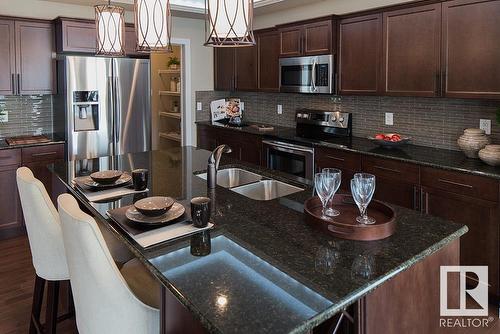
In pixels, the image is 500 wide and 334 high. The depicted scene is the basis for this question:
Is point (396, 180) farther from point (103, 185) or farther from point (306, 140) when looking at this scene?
point (103, 185)

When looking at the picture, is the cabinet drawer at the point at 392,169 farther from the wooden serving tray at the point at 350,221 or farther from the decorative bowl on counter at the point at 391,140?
the wooden serving tray at the point at 350,221

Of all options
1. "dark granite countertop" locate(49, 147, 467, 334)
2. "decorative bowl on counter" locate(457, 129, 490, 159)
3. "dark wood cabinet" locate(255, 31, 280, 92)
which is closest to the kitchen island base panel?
"dark granite countertop" locate(49, 147, 467, 334)

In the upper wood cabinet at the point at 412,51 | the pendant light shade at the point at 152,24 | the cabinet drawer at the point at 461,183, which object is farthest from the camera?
the upper wood cabinet at the point at 412,51

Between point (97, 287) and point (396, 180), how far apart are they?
2626 mm

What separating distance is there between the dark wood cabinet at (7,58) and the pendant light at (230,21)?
317 centimetres

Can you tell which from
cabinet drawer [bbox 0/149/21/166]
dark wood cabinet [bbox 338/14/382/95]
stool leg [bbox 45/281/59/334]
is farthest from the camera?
cabinet drawer [bbox 0/149/21/166]

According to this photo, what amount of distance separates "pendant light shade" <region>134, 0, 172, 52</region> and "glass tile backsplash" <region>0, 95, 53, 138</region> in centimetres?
278

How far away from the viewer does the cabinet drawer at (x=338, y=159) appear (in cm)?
368

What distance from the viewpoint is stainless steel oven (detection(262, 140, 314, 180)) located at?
4.17m

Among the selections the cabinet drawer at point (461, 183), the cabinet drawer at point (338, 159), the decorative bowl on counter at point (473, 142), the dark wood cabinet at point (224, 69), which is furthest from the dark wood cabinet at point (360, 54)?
the dark wood cabinet at point (224, 69)

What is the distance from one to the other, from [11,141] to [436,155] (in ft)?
13.6

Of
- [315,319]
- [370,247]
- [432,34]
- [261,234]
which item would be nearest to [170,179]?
[261,234]

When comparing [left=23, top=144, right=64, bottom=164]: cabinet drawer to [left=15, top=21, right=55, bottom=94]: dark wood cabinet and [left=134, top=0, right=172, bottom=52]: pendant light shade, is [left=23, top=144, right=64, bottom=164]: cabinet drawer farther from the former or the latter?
[left=134, top=0, right=172, bottom=52]: pendant light shade

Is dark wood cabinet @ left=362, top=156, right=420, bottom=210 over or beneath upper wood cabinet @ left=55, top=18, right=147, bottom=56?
beneath
